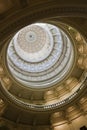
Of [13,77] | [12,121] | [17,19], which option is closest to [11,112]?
[12,121]

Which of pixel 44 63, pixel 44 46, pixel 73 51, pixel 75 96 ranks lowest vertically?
pixel 75 96

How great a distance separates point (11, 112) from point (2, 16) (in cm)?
1097

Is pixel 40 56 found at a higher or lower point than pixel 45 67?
higher

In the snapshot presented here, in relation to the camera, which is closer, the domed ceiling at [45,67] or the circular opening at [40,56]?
the domed ceiling at [45,67]

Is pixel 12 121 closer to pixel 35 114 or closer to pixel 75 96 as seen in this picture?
pixel 35 114

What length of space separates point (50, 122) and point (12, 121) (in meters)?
3.38

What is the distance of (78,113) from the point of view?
24.5 m

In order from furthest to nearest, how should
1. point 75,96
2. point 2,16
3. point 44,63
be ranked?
1. point 44,63
2. point 75,96
3. point 2,16

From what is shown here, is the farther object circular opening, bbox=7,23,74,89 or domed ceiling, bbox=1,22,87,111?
circular opening, bbox=7,23,74,89

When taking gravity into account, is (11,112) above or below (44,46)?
below

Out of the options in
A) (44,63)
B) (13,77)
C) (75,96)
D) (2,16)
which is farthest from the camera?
(44,63)

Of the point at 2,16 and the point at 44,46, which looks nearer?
the point at 2,16

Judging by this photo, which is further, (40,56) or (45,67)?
(40,56)

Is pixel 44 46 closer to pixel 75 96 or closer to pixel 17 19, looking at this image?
pixel 75 96
